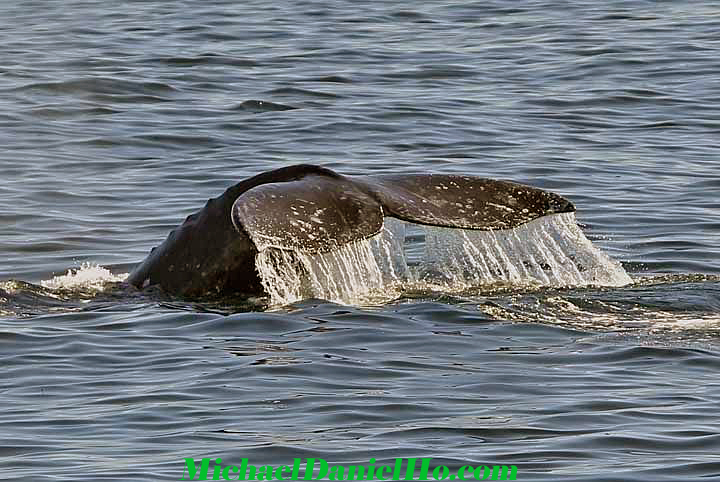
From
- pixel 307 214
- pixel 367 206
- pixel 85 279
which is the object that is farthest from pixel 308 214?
pixel 85 279

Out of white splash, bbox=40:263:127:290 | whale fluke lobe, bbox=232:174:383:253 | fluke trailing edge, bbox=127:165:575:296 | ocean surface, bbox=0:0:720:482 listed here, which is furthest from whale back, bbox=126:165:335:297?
white splash, bbox=40:263:127:290

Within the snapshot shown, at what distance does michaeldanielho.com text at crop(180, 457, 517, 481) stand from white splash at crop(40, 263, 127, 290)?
3.53 m

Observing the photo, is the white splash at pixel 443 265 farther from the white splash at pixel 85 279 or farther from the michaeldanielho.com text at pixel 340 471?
the michaeldanielho.com text at pixel 340 471

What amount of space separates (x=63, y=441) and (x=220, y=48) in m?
16.4

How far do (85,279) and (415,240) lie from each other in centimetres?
291

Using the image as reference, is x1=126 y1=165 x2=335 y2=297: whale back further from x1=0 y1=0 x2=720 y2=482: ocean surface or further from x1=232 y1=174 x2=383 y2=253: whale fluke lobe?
x1=232 y1=174 x2=383 y2=253: whale fluke lobe

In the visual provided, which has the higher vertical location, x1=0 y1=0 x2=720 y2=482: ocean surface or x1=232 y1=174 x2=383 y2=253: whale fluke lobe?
x1=232 y1=174 x2=383 y2=253: whale fluke lobe

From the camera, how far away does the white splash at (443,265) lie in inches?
366

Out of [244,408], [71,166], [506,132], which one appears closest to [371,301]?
[244,408]

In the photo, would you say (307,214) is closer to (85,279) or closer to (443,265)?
(443,265)

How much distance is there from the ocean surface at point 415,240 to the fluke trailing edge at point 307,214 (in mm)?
203

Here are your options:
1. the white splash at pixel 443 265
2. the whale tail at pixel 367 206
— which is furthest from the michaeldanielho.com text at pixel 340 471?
the white splash at pixel 443 265

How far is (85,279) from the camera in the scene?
418 inches

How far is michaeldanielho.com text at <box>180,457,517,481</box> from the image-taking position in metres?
6.71
